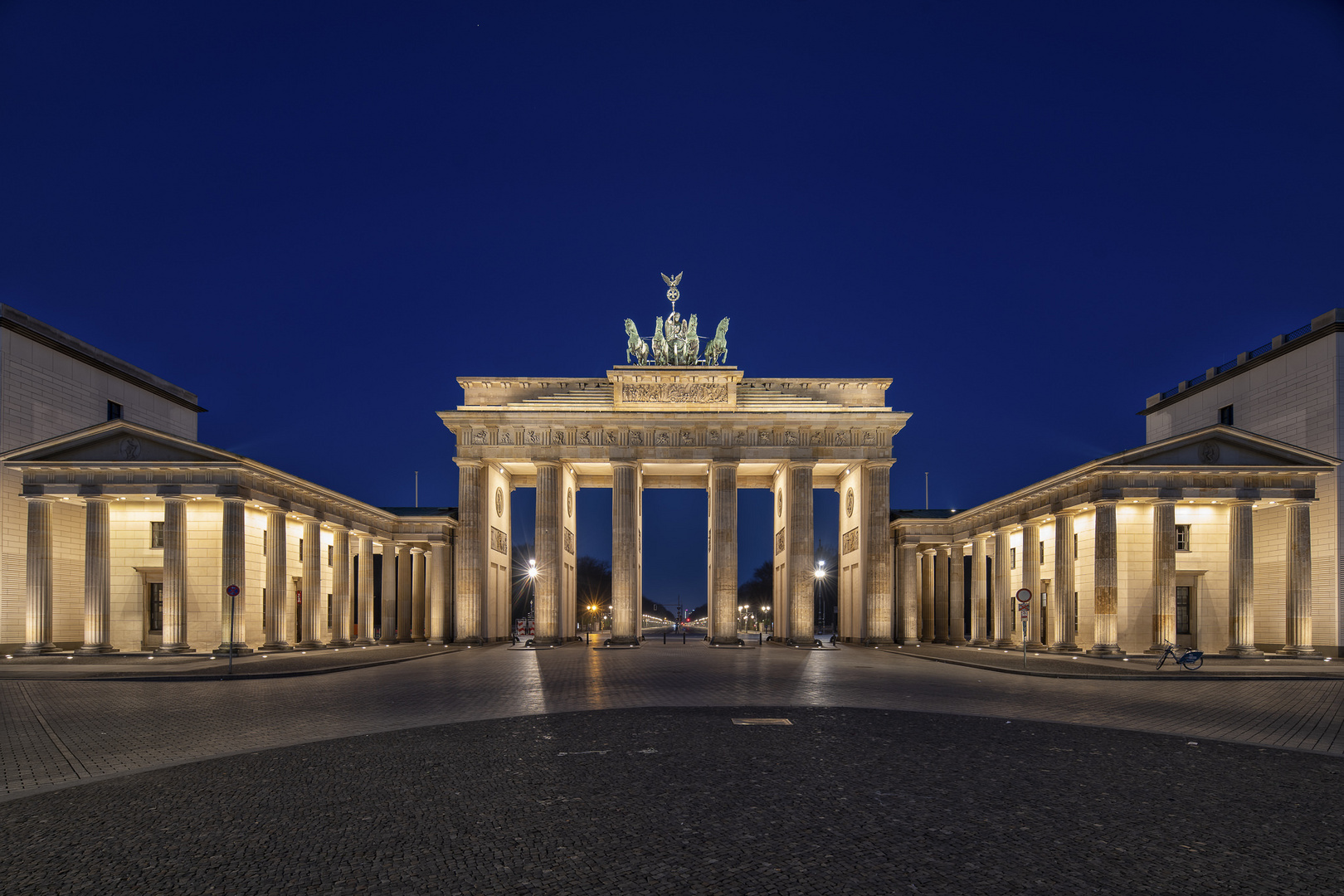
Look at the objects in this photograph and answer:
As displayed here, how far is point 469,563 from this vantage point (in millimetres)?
51406

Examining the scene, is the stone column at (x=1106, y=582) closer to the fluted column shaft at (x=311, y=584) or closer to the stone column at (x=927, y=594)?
the stone column at (x=927, y=594)

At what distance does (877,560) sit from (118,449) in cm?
4106

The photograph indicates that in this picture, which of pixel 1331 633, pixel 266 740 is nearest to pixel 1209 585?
pixel 1331 633

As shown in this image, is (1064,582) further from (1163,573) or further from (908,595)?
(908,595)

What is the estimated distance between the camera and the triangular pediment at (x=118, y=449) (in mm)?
35375

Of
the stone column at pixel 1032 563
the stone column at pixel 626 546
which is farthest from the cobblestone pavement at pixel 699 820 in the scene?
the stone column at pixel 626 546

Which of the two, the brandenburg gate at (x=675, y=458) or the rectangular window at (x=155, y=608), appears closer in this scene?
the rectangular window at (x=155, y=608)

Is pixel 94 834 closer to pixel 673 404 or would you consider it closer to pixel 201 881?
pixel 201 881

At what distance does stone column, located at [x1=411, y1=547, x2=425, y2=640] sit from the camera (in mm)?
59562

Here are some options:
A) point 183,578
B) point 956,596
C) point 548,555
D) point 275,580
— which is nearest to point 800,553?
point 956,596

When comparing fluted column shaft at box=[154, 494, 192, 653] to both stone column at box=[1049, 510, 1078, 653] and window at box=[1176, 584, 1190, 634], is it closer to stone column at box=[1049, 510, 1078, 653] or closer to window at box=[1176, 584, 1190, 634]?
stone column at box=[1049, 510, 1078, 653]

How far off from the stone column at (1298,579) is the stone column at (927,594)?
2416cm

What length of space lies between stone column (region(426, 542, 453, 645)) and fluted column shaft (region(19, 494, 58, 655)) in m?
20.8

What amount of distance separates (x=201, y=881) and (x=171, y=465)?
34595 mm
